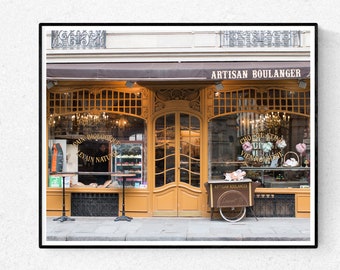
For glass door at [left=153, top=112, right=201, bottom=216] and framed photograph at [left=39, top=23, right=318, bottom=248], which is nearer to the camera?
framed photograph at [left=39, top=23, right=318, bottom=248]

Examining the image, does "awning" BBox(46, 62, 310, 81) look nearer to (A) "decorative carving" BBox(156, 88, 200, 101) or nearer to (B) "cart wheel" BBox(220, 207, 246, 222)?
(A) "decorative carving" BBox(156, 88, 200, 101)

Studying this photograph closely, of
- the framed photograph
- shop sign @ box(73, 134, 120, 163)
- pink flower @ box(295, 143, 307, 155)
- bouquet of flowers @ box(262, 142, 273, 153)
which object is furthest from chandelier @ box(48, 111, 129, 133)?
pink flower @ box(295, 143, 307, 155)

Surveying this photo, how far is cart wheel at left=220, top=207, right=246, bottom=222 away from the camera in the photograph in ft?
31.1

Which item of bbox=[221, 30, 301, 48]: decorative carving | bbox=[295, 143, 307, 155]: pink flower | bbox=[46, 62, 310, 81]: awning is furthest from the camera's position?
bbox=[295, 143, 307, 155]: pink flower

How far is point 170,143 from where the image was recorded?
998 cm

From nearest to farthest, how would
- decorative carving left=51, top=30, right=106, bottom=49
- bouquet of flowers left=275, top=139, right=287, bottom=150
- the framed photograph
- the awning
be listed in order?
the awning, decorative carving left=51, top=30, right=106, bottom=49, the framed photograph, bouquet of flowers left=275, top=139, right=287, bottom=150

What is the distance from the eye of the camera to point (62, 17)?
206 inches

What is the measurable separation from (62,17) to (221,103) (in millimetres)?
5105

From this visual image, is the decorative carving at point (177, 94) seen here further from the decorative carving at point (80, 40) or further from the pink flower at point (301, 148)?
the pink flower at point (301, 148)

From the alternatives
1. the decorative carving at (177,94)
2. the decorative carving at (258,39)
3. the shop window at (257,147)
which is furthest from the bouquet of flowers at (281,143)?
the decorative carving at (258,39)

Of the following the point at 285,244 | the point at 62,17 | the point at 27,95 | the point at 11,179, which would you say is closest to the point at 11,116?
the point at 27,95

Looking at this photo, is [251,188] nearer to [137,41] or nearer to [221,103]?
[221,103]

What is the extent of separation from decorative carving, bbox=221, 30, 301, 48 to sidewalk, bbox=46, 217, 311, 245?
314 centimetres

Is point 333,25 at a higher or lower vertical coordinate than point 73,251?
higher
